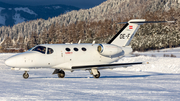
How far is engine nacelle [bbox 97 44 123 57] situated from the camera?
1873 centimetres

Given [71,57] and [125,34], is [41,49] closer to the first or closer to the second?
[71,57]

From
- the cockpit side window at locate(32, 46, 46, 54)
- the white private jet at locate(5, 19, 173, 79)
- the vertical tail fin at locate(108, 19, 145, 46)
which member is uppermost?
the vertical tail fin at locate(108, 19, 145, 46)

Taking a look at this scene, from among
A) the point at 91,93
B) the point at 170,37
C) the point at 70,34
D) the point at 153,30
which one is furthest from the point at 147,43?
the point at 91,93

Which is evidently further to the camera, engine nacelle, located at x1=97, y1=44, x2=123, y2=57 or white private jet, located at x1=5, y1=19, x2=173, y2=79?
engine nacelle, located at x1=97, y1=44, x2=123, y2=57

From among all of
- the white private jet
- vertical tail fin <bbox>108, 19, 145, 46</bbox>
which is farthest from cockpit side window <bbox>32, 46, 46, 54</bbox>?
vertical tail fin <bbox>108, 19, 145, 46</bbox>

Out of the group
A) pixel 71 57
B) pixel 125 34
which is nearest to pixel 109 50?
pixel 125 34

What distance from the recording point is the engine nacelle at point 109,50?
1873 cm

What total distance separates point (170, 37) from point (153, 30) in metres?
17.1

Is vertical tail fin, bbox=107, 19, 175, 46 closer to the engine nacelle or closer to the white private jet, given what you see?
the white private jet

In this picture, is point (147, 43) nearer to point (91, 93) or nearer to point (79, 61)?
point (79, 61)

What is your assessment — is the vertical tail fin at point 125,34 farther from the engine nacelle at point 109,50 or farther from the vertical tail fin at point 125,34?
the engine nacelle at point 109,50

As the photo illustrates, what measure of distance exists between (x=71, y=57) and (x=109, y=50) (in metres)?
2.82

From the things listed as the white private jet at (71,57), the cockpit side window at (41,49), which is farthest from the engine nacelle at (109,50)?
the cockpit side window at (41,49)

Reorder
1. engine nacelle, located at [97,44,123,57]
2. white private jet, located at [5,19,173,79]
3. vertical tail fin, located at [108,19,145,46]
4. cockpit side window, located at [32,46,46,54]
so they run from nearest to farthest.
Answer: white private jet, located at [5,19,173,79] < cockpit side window, located at [32,46,46,54] < engine nacelle, located at [97,44,123,57] < vertical tail fin, located at [108,19,145,46]
